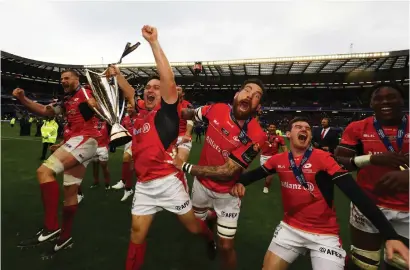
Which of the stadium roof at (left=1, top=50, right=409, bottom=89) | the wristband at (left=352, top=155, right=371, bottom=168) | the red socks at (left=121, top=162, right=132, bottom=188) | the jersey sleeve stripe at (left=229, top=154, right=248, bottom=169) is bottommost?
the red socks at (left=121, top=162, right=132, bottom=188)

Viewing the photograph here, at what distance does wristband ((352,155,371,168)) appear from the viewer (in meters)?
2.50

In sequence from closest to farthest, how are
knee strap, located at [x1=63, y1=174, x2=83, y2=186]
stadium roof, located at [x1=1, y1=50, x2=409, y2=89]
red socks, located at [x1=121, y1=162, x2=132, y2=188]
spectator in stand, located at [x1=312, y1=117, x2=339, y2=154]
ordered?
knee strap, located at [x1=63, y1=174, x2=83, y2=186]
red socks, located at [x1=121, y1=162, x2=132, y2=188]
spectator in stand, located at [x1=312, y1=117, x2=339, y2=154]
stadium roof, located at [x1=1, y1=50, x2=409, y2=89]

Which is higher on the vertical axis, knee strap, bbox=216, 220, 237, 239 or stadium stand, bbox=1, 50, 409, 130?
stadium stand, bbox=1, 50, 409, 130

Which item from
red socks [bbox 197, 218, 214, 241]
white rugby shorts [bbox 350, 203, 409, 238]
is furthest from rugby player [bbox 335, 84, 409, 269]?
red socks [bbox 197, 218, 214, 241]

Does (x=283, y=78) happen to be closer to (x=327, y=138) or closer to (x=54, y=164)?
(x=327, y=138)

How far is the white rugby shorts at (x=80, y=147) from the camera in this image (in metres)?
3.55

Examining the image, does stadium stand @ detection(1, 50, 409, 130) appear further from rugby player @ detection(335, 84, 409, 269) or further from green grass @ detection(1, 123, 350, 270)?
rugby player @ detection(335, 84, 409, 269)

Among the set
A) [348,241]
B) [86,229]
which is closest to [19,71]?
[86,229]

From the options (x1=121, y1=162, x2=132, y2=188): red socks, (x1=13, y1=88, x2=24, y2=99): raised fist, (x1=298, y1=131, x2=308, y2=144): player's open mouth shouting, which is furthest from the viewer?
(x1=121, y1=162, x2=132, y2=188): red socks

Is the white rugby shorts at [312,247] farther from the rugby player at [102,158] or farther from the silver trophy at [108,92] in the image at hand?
the rugby player at [102,158]

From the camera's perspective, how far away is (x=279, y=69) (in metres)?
34.3

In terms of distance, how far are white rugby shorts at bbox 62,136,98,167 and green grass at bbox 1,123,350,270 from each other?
115 centimetres

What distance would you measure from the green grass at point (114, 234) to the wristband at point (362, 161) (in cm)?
152

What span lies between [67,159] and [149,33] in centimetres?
215
